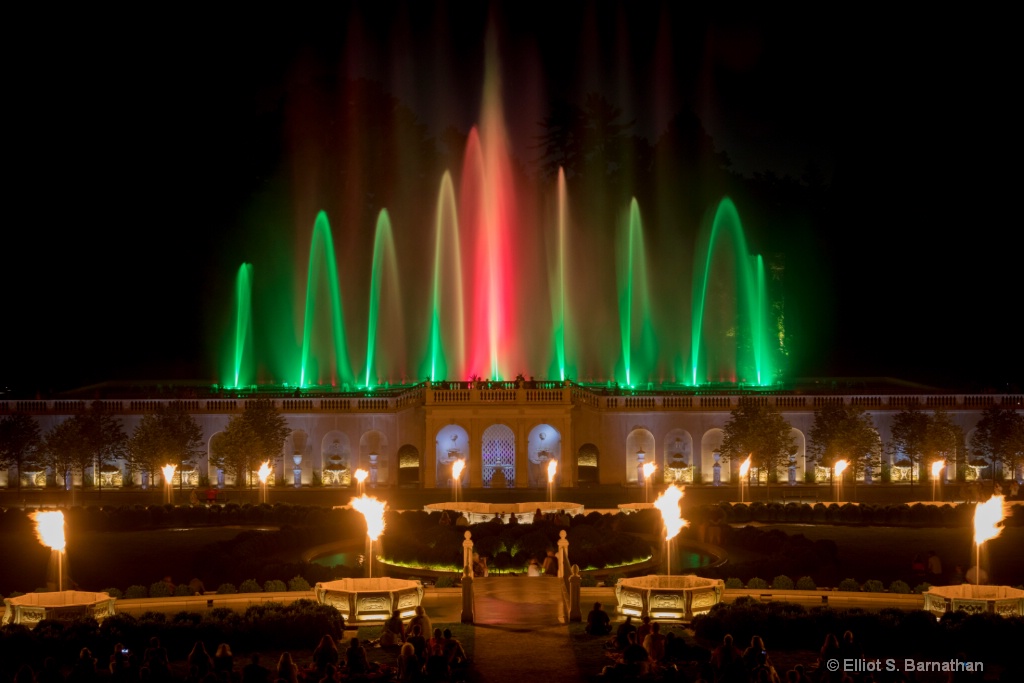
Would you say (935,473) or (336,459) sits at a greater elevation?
(336,459)

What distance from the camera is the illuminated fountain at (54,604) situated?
87.5ft

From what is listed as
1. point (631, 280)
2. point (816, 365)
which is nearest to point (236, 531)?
point (631, 280)

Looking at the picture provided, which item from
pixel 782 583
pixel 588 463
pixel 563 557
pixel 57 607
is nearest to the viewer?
pixel 57 607

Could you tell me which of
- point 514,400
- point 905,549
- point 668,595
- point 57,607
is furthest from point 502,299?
point 57,607

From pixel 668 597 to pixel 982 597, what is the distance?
5.77 metres

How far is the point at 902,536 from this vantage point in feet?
137

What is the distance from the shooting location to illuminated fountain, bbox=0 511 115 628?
26.7 m

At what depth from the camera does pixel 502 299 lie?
69.7m

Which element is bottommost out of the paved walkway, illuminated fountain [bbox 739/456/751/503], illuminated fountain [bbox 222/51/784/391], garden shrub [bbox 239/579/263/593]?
the paved walkway

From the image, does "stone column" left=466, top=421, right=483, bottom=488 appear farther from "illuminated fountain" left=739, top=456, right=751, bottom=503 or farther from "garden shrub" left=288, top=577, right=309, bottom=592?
"garden shrub" left=288, top=577, right=309, bottom=592

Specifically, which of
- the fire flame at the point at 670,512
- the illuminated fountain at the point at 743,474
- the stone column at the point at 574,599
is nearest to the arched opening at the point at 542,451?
the illuminated fountain at the point at 743,474

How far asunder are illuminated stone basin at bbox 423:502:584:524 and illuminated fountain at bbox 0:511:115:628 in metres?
14.9

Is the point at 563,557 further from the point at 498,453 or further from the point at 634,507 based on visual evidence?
the point at 498,453

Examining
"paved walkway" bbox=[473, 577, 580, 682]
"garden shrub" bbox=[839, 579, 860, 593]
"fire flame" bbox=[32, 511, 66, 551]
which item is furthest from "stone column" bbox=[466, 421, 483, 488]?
"fire flame" bbox=[32, 511, 66, 551]
